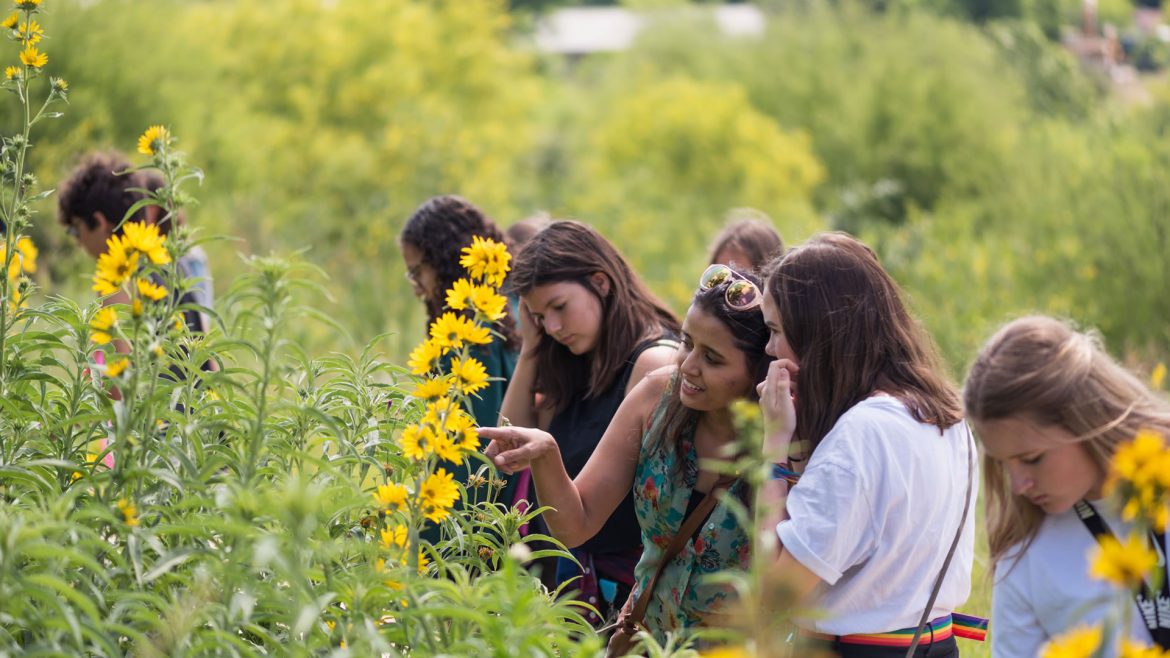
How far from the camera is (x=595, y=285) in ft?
11.8

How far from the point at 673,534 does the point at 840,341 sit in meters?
0.61

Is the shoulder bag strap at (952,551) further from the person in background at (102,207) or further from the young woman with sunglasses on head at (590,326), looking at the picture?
the person in background at (102,207)

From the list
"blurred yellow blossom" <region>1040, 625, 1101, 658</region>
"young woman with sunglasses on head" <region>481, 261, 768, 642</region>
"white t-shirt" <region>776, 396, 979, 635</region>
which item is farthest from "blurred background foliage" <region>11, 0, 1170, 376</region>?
"blurred yellow blossom" <region>1040, 625, 1101, 658</region>

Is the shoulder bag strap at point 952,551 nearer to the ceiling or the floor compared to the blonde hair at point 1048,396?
nearer to the floor

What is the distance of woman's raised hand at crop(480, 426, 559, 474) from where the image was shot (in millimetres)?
2789

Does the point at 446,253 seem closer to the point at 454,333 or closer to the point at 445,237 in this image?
the point at 445,237

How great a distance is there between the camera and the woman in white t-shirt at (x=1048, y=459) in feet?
7.09

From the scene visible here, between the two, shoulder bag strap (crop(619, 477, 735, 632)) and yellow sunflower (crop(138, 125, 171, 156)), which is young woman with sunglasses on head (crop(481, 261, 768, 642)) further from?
yellow sunflower (crop(138, 125, 171, 156))

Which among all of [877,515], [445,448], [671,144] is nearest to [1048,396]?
[877,515]

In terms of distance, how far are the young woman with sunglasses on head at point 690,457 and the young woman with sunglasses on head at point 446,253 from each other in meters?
1.25

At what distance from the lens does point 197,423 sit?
241 cm

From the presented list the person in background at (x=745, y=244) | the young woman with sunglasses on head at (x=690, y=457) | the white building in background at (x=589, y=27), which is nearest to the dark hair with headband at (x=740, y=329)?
the young woman with sunglasses on head at (x=690, y=457)

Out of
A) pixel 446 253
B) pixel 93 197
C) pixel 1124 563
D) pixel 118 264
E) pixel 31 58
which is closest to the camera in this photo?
pixel 1124 563

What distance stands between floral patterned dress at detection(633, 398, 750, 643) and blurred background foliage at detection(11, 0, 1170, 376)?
5.71m
